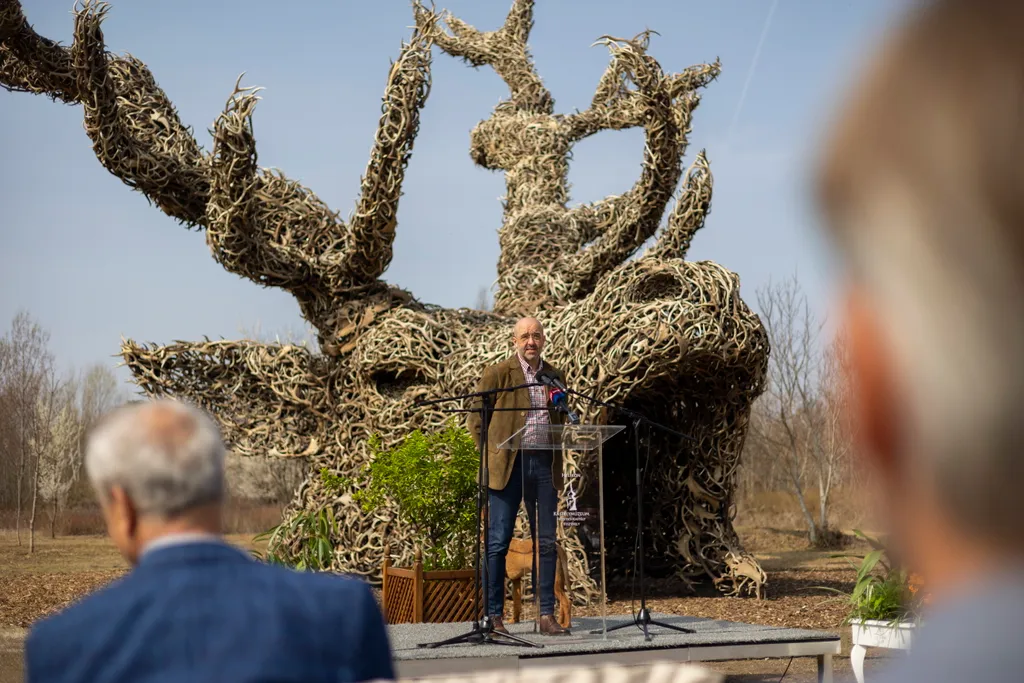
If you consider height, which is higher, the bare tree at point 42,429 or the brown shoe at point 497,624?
the bare tree at point 42,429

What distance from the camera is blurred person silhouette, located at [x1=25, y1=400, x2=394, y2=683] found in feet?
4.74

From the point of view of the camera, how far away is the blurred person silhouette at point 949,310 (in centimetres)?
46

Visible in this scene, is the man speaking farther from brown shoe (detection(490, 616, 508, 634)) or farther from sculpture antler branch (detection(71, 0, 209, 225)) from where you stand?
sculpture antler branch (detection(71, 0, 209, 225))

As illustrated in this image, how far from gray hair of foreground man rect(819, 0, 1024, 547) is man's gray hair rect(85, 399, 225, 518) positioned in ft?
4.55

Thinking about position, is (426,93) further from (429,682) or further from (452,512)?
(429,682)

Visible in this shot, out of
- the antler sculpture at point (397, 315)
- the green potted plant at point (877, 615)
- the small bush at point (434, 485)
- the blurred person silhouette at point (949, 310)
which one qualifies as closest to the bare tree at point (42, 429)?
the antler sculpture at point (397, 315)

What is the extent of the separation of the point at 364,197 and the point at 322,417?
2.75 m

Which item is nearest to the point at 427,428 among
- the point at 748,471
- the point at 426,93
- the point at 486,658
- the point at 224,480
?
the point at 426,93

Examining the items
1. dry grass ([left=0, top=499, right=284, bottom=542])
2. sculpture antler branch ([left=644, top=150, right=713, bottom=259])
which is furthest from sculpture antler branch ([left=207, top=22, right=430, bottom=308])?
dry grass ([left=0, top=499, right=284, bottom=542])

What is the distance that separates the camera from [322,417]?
1238 centimetres

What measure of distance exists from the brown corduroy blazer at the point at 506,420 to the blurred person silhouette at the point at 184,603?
5.02m

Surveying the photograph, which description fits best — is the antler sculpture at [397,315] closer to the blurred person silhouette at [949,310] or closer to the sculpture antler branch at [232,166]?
the sculpture antler branch at [232,166]

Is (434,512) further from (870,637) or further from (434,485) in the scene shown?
(870,637)

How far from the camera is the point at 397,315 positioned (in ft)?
39.0
